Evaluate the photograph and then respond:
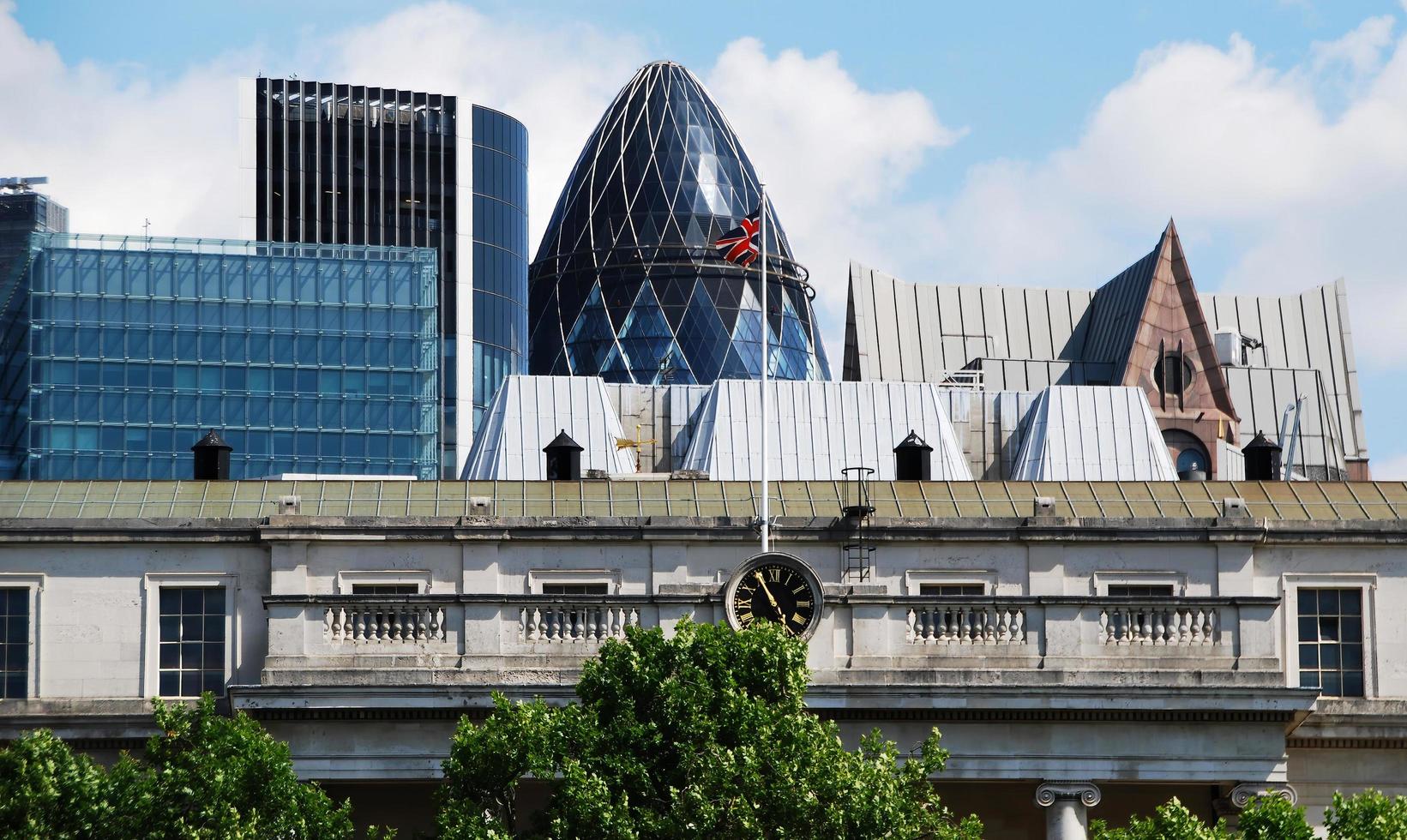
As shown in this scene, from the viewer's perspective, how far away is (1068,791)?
56125 mm

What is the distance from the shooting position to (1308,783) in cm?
5906

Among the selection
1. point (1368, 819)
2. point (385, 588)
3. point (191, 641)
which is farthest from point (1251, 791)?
point (191, 641)

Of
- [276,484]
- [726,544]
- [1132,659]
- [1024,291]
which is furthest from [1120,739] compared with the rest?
[1024,291]

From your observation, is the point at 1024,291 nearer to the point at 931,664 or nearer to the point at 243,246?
the point at 243,246

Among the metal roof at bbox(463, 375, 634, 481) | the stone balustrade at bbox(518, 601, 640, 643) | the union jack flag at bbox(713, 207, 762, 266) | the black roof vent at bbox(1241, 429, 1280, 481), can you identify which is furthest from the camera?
the metal roof at bbox(463, 375, 634, 481)

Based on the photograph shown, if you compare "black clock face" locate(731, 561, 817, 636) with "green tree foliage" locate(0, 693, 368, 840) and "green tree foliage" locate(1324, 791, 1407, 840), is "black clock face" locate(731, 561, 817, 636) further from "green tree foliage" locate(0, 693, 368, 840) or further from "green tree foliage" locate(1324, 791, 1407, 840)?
"green tree foliage" locate(1324, 791, 1407, 840)

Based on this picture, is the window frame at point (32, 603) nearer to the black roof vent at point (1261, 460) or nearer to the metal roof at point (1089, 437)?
the black roof vent at point (1261, 460)

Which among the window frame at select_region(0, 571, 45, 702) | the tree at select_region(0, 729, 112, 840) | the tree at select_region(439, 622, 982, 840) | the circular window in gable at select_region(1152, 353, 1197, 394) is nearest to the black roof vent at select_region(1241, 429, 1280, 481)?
the tree at select_region(439, 622, 982, 840)

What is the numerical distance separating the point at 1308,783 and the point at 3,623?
29.4m

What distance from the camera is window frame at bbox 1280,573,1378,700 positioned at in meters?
60.1

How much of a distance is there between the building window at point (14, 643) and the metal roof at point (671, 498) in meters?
2.51

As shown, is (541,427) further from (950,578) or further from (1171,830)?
(1171,830)

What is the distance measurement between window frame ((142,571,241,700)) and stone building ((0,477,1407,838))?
6 centimetres

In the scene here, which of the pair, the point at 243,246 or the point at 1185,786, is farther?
the point at 243,246
